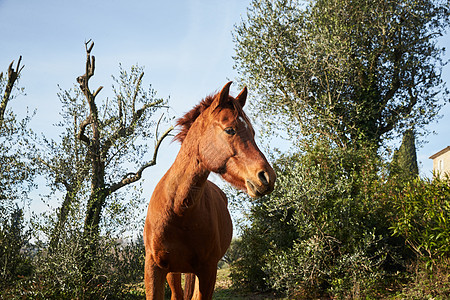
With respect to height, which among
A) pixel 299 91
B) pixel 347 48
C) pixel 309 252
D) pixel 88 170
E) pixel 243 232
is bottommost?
pixel 309 252

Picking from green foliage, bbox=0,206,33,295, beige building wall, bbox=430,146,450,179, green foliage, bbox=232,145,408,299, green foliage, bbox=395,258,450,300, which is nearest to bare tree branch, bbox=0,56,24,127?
green foliage, bbox=0,206,33,295

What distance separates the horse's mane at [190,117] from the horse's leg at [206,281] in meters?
1.39

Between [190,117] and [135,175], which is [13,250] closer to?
[135,175]

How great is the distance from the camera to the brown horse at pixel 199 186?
2879mm

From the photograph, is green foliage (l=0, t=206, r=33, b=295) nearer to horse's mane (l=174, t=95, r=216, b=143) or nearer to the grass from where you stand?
the grass

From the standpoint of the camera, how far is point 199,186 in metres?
3.24

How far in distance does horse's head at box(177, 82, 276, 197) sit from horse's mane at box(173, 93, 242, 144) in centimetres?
20

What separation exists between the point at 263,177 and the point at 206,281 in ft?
5.19

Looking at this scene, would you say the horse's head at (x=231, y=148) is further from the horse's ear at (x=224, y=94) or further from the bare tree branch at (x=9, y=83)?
the bare tree branch at (x=9, y=83)

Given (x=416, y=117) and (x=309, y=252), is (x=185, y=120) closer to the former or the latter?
(x=309, y=252)

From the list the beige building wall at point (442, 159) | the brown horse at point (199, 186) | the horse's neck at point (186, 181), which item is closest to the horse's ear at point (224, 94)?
the brown horse at point (199, 186)

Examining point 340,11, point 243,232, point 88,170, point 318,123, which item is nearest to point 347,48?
point 340,11

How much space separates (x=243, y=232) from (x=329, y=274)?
9.86ft

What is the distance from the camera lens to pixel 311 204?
8.81 metres
